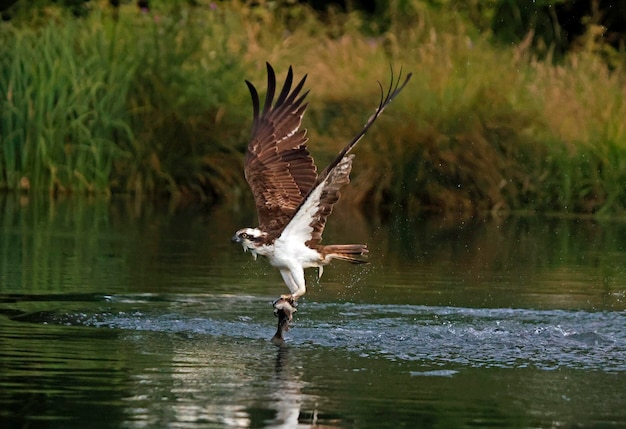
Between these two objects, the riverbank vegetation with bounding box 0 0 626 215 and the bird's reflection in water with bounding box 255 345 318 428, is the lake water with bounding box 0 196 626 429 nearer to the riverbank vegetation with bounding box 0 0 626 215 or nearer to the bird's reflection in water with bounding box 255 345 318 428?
the bird's reflection in water with bounding box 255 345 318 428

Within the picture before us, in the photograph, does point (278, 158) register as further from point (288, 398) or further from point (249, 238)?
point (288, 398)

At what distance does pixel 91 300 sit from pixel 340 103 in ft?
36.3

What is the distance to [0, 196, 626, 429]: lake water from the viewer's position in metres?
8.05

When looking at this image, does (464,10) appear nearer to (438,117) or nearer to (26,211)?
(438,117)

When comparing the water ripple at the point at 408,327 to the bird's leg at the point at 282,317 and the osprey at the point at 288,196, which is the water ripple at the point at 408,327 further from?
the osprey at the point at 288,196

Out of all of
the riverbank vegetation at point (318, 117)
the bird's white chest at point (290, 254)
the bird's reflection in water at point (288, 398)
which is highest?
the riverbank vegetation at point (318, 117)

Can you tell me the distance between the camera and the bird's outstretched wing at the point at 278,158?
11992 millimetres

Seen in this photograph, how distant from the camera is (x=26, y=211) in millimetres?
20438

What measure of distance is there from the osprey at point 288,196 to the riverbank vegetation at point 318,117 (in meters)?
9.53

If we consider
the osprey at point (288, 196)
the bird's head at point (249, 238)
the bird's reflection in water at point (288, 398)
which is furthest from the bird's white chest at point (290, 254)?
the bird's reflection in water at point (288, 398)

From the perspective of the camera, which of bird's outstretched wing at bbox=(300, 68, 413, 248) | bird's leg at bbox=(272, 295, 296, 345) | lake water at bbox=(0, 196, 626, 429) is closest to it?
lake water at bbox=(0, 196, 626, 429)

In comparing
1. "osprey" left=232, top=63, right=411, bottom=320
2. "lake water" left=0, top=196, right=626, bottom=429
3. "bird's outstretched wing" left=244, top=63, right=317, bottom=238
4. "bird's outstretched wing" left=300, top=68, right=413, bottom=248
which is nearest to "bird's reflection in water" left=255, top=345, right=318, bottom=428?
"lake water" left=0, top=196, right=626, bottom=429

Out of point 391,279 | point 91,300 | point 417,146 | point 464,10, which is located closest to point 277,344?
point 91,300

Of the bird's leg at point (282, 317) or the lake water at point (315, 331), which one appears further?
the bird's leg at point (282, 317)
